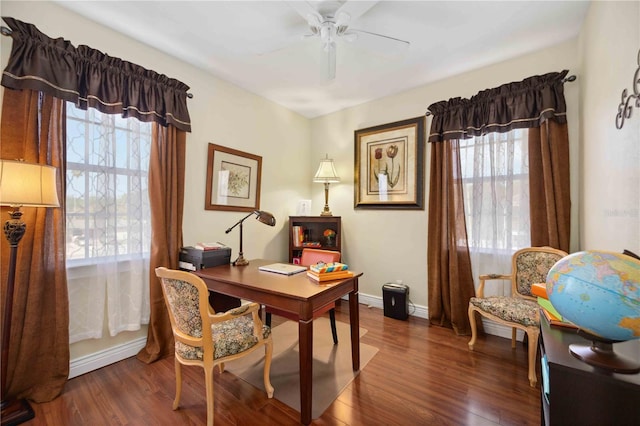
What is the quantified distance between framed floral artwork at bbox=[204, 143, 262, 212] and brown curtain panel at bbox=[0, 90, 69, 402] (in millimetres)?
1129

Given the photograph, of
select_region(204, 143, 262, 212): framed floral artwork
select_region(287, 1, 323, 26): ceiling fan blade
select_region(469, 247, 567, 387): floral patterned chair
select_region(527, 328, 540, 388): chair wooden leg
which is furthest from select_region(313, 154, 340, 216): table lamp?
select_region(527, 328, 540, 388): chair wooden leg

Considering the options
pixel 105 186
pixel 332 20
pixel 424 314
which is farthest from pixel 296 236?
pixel 332 20

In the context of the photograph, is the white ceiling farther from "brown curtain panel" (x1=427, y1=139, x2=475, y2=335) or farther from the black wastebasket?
the black wastebasket

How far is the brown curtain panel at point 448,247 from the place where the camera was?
264 centimetres

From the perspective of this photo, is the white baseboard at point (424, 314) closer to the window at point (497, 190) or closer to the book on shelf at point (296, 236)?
the window at point (497, 190)

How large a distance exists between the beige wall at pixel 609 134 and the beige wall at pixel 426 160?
263 mm

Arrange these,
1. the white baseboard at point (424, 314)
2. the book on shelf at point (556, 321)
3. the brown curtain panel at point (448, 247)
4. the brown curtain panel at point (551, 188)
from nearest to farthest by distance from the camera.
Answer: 1. the book on shelf at point (556, 321)
2. the brown curtain panel at point (551, 188)
3. the white baseboard at point (424, 314)
4. the brown curtain panel at point (448, 247)

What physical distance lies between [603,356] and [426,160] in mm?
2455

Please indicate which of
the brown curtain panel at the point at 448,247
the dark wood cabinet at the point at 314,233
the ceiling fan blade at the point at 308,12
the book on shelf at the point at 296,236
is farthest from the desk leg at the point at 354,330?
the ceiling fan blade at the point at 308,12

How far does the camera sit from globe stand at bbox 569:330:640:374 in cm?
75

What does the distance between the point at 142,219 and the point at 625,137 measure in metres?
3.14

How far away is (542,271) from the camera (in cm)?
215

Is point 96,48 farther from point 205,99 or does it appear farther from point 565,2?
point 565,2

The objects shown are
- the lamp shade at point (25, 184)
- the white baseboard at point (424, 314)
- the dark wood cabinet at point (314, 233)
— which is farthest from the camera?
the dark wood cabinet at point (314, 233)
